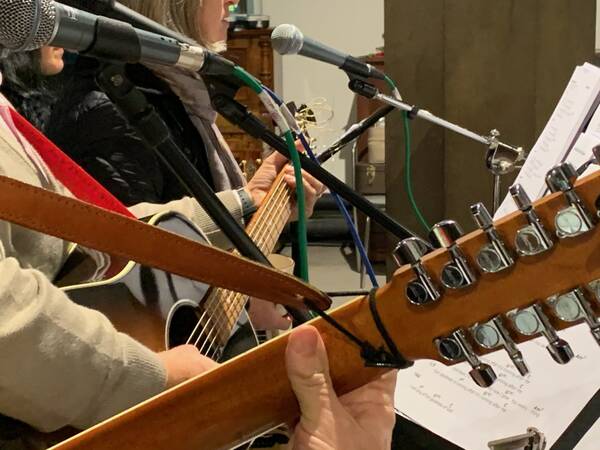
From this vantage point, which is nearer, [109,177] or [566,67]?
[109,177]

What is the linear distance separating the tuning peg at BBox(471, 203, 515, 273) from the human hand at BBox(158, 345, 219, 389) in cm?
38

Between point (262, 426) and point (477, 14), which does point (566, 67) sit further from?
point (262, 426)

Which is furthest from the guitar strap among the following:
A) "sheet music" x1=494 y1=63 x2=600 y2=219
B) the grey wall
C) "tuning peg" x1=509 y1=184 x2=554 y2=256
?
the grey wall

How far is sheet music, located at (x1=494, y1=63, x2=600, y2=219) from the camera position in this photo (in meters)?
1.09

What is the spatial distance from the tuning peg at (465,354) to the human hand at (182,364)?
1.05 ft

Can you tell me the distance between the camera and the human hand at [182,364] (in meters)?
0.87

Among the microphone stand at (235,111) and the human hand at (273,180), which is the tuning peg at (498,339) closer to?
the microphone stand at (235,111)

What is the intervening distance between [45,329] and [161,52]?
12.1 inches

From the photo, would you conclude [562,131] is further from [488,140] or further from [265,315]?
[265,315]

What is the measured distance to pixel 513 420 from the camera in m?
0.88

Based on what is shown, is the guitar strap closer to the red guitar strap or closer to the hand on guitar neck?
the hand on guitar neck

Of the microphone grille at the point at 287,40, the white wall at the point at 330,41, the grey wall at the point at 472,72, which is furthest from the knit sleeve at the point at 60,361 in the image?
the white wall at the point at 330,41

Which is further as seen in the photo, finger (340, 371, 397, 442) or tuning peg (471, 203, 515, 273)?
finger (340, 371, 397, 442)

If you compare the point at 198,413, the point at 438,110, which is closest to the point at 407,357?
the point at 198,413
